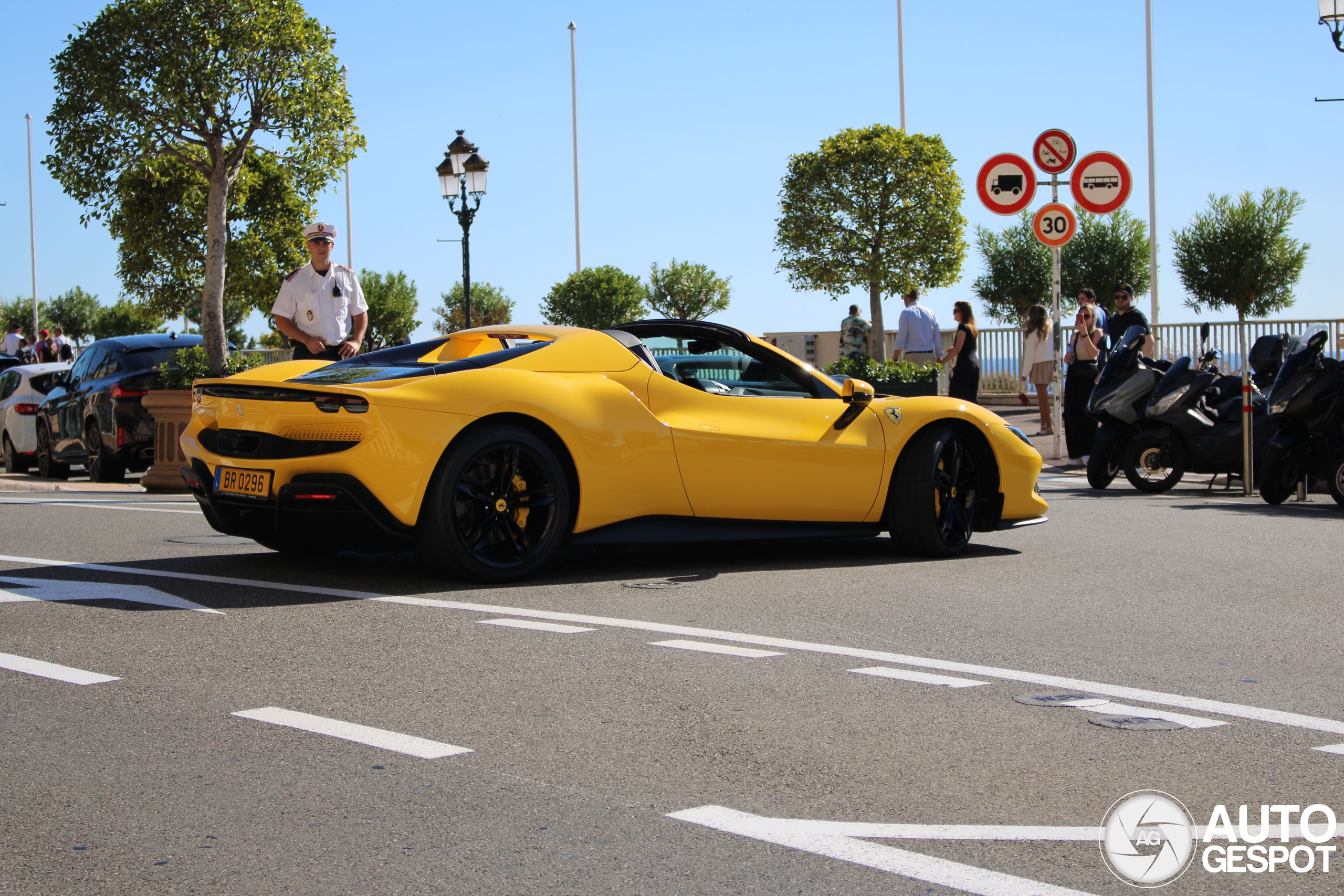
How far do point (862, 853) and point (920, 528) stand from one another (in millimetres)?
4974

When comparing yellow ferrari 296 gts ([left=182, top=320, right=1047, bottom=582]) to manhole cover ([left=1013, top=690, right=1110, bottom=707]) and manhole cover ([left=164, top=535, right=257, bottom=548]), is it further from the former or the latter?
manhole cover ([left=1013, top=690, right=1110, bottom=707])

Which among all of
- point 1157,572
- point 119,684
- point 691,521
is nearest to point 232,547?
point 691,521

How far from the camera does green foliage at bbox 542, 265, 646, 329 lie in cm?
7506

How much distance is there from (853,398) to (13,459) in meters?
13.7

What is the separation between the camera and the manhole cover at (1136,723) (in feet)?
13.9

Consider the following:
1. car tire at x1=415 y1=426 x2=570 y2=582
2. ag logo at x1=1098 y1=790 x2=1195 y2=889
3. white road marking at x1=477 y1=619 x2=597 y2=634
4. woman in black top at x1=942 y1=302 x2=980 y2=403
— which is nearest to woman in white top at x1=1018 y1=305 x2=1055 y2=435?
woman in black top at x1=942 y1=302 x2=980 y2=403

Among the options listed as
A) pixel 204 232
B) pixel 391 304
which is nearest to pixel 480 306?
pixel 391 304

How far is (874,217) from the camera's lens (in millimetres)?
38844

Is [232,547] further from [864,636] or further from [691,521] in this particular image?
[864,636]

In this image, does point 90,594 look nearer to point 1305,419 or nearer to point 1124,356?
point 1305,419

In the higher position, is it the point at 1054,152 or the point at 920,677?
the point at 1054,152

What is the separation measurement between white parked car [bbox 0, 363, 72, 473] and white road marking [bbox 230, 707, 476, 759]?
572 inches

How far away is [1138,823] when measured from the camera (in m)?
3.37

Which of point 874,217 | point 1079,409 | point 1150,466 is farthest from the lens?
point 874,217
